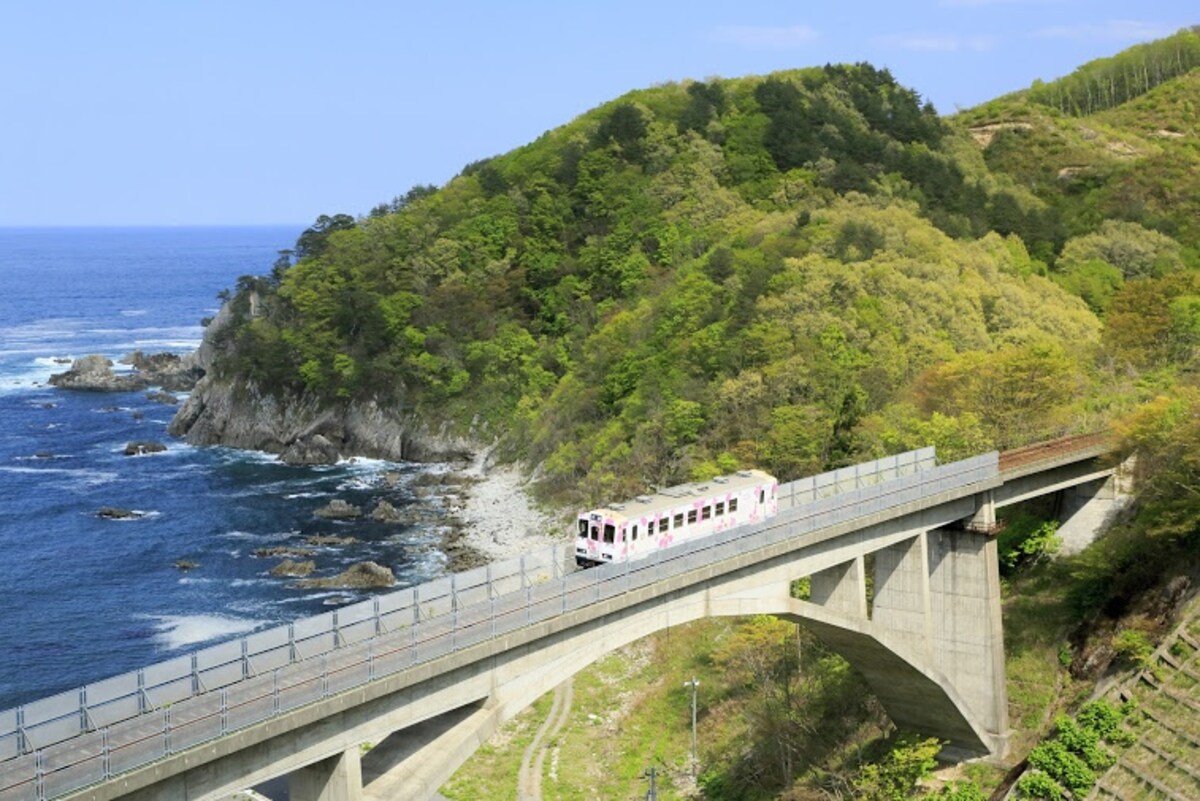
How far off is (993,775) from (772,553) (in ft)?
44.7

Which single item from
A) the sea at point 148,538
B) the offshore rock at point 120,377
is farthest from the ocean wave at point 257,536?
the offshore rock at point 120,377

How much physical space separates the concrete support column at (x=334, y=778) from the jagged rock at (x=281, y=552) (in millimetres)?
53781

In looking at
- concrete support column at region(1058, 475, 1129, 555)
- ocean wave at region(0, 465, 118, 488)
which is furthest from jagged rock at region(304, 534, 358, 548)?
concrete support column at region(1058, 475, 1129, 555)

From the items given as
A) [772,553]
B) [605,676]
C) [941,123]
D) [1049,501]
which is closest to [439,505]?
[605,676]

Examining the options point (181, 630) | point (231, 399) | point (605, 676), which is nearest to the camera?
point (605, 676)

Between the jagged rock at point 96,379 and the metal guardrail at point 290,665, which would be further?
the jagged rock at point 96,379

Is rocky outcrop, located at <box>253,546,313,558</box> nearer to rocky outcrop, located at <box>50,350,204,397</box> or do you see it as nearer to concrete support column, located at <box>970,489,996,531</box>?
concrete support column, located at <box>970,489,996,531</box>

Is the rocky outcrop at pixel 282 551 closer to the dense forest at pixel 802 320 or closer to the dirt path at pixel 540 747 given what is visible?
the dense forest at pixel 802 320

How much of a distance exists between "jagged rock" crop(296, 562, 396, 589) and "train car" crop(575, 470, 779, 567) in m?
37.1

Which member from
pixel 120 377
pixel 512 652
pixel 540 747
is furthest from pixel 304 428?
pixel 512 652

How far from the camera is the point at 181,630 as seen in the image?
6644cm

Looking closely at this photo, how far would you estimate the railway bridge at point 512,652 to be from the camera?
24250 millimetres

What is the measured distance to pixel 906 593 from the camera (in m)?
43.9

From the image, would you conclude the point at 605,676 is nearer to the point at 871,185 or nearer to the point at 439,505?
the point at 439,505
